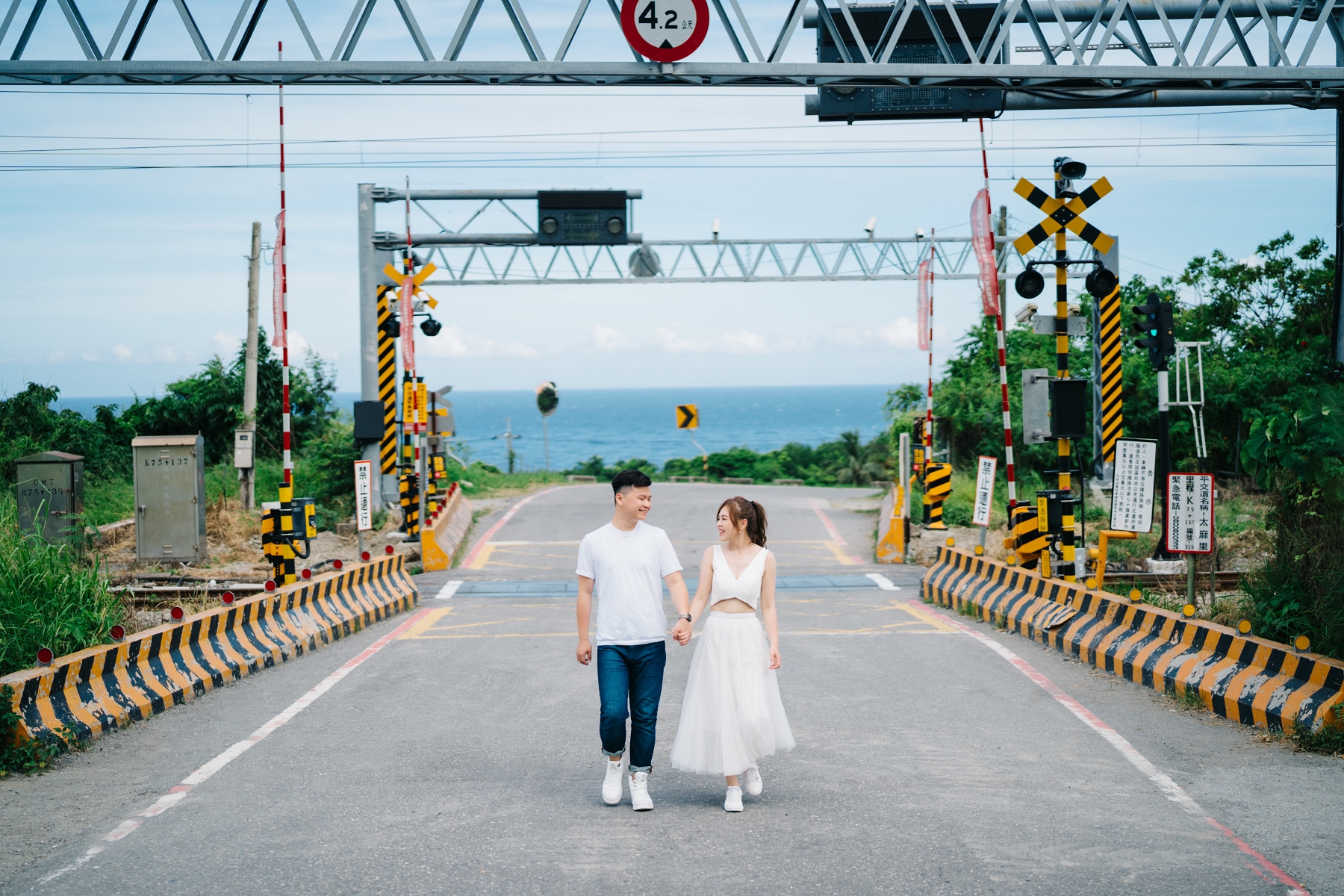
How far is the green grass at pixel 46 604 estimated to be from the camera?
8750 mm

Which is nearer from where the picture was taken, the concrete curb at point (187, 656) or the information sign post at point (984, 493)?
the concrete curb at point (187, 656)

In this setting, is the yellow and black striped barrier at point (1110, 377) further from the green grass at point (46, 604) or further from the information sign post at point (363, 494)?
the green grass at point (46, 604)

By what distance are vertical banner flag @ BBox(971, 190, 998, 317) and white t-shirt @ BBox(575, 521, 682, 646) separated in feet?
31.3

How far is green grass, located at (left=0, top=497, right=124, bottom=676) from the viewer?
8.75m

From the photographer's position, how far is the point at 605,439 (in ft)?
579

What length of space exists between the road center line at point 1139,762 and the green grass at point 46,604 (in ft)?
23.9

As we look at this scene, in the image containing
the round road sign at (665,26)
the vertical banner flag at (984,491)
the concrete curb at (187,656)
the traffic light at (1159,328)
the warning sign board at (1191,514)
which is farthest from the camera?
the vertical banner flag at (984,491)

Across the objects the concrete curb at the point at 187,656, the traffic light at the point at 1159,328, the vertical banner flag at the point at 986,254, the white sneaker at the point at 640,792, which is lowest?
the white sneaker at the point at 640,792

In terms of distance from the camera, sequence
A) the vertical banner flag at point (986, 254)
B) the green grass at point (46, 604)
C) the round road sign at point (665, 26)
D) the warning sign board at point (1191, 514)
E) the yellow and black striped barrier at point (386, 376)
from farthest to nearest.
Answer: the yellow and black striped barrier at point (386, 376) → the vertical banner flag at point (986, 254) → the round road sign at point (665, 26) → the warning sign board at point (1191, 514) → the green grass at point (46, 604)

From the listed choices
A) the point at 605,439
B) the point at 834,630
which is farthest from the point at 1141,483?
the point at 605,439

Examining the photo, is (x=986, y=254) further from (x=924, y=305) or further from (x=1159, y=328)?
(x=924, y=305)

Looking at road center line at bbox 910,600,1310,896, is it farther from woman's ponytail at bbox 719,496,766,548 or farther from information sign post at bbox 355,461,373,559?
information sign post at bbox 355,461,373,559

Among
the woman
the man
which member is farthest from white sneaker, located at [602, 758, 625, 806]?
the woman

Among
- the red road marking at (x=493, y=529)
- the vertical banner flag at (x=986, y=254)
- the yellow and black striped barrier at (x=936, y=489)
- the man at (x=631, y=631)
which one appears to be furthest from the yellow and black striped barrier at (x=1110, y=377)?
the man at (x=631, y=631)
